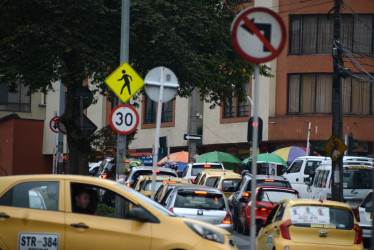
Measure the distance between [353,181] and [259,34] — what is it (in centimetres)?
1742

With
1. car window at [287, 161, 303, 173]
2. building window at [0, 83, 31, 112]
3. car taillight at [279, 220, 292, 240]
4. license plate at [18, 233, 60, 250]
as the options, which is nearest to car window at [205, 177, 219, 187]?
car window at [287, 161, 303, 173]

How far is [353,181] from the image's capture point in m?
26.7

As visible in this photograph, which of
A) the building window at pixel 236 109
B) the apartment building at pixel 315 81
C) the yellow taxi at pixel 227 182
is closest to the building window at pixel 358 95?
the apartment building at pixel 315 81

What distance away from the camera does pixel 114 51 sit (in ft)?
82.6

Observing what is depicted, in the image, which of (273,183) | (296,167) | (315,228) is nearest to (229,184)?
(273,183)

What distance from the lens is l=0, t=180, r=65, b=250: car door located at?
417 inches

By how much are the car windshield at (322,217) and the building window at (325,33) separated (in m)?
35.5

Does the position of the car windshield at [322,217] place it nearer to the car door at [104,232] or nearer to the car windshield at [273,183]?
the car door at [104,232]

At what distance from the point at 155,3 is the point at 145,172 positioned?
5.86 m

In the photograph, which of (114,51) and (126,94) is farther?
(114,51)

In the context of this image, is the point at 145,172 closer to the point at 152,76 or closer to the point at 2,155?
the point at 152,76

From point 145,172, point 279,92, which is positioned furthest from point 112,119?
point 279,92

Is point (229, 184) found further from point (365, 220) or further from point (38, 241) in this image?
point (38, 241)

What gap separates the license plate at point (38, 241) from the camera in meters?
10.6
